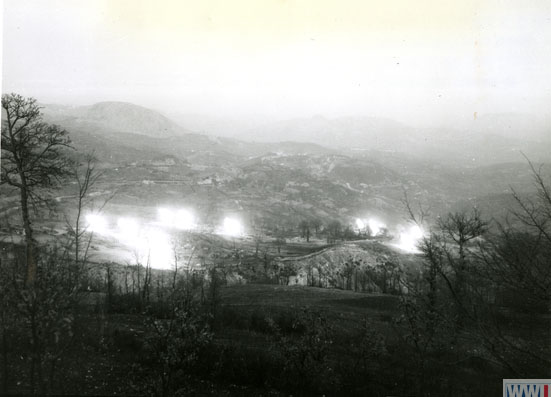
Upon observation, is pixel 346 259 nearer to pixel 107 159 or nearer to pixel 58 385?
pixel 58 385

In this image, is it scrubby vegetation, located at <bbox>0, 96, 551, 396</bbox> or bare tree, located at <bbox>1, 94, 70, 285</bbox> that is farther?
bare tree, located at <bbox>1, 94, 70, 285</bbox>

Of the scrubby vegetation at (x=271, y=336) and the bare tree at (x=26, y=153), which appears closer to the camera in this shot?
the scrubby vegetation at (x=271, y=336)

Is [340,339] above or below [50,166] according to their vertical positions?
below

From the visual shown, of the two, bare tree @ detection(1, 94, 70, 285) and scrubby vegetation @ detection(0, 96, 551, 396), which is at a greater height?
bare tree @ detection(1, 94, 70, 285)

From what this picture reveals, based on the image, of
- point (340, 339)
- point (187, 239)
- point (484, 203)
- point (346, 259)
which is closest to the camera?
point (340, 339)

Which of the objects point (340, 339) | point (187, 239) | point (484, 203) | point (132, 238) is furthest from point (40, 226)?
point (484, 203)

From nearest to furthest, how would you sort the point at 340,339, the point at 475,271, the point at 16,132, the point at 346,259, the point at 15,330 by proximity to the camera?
the point at 475,271 → the point at 15,330 → the point at 16,132 → the point at 340,339 → the point at 346,259

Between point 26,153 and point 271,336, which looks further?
point 26,153

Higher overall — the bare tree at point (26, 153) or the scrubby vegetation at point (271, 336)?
the bare tree at point (26, 153)

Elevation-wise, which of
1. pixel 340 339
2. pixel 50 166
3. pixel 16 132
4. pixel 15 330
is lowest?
pixel 340 339

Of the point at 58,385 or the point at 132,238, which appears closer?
the point at 58,385

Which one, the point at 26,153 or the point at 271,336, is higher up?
the point at 26,153
